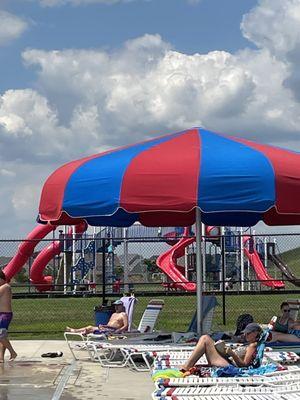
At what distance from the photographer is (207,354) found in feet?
31.8

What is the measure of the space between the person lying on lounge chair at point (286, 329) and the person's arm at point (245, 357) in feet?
8.93

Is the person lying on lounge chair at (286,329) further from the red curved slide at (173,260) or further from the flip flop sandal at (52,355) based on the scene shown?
the red curved slide at (173,260)

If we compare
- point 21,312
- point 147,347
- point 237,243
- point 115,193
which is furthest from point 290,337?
point 237,243

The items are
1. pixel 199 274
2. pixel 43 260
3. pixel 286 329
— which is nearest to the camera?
pixel 199 274

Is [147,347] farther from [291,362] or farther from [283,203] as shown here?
[283,203]

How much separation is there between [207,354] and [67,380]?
2.29 meters

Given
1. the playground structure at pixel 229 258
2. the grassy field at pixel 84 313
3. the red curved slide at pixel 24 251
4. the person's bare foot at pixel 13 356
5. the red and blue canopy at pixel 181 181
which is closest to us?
the red and blue canopy at pixel 181 181

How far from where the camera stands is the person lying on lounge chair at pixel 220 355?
→ 962 cm

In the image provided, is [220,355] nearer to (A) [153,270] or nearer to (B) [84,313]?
(B) [84,313]

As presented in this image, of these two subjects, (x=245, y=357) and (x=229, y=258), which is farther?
(x=229, y=258)

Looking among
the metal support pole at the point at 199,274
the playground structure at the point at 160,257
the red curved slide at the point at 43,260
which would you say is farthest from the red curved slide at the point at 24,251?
the metal support pole at the point at 199,274

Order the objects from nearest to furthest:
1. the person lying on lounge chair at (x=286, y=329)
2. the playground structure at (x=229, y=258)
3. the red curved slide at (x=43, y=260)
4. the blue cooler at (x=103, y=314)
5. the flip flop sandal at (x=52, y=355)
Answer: the person lying on lounge chair at (x=286, y=329) → the flip flop sandal at (x=52, y=355) → the blue cooler at (x=103, y=314) → the playground structure at (x=229, y=258) → the red curved slide at (x=43, y=260)

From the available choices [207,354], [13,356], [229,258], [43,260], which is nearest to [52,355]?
[13,356]

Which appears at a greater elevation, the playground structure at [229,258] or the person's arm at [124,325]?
the playground structure at [229,258]
